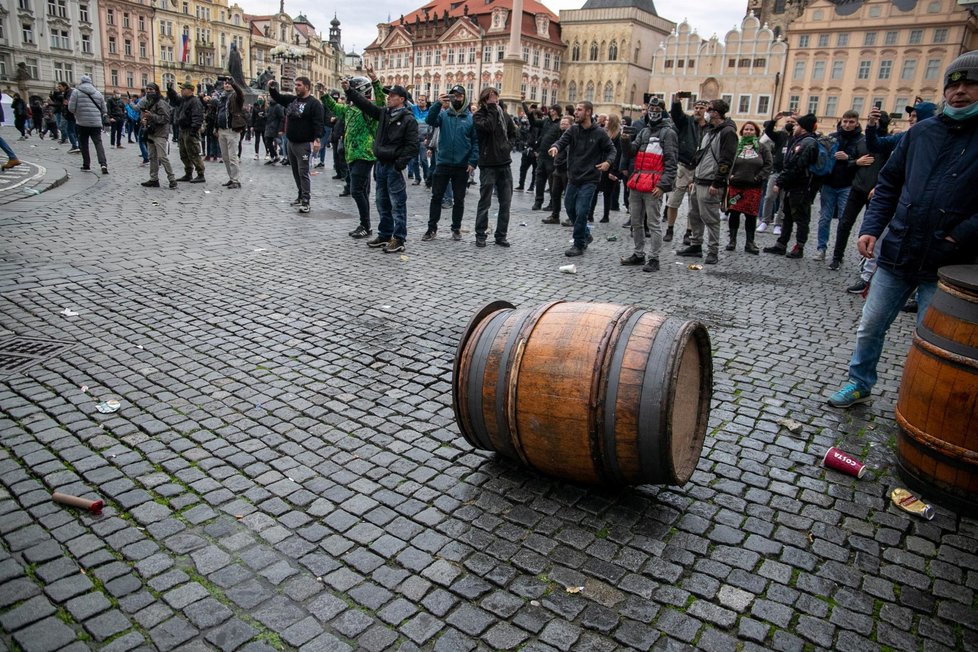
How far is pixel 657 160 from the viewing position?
8.33 metres

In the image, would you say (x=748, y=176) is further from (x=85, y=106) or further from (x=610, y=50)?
(x=610, y=50)

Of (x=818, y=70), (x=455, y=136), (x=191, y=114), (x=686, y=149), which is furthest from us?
(x=818, y=70)

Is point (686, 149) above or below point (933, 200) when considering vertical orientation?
above

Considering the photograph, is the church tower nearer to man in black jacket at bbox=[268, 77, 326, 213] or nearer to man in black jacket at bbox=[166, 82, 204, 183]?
man in black jacket at bbox=[166, 82, 204, 183]

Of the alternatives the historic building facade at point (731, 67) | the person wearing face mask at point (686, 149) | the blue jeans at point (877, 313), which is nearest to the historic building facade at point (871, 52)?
the historic building facade at point (731, 67)

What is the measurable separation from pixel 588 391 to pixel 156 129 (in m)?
Answer: 12.3

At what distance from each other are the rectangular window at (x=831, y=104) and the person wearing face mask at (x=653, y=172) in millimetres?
70933

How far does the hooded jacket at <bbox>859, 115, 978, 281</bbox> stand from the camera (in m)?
3.86

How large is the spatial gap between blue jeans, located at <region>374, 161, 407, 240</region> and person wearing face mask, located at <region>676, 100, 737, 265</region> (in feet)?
13.5

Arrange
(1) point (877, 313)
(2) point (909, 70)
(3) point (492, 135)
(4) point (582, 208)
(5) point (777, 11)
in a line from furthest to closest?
1. (5) point (777, 11)
2. (2) point (909, 70)
3. (3) point (492, 135)
4. (4) point (582, 208)
5. (1) point (877, 313)

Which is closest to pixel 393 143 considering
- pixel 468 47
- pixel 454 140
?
pixel 454 140

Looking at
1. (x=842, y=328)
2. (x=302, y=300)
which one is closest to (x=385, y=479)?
(x=302, y=300)

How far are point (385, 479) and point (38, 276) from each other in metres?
5.24

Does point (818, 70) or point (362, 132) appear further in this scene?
point (818, 70)
